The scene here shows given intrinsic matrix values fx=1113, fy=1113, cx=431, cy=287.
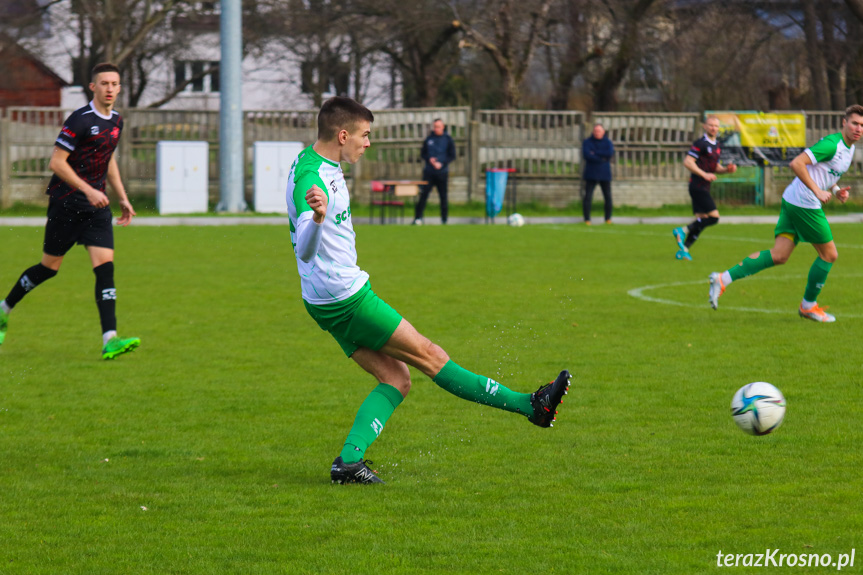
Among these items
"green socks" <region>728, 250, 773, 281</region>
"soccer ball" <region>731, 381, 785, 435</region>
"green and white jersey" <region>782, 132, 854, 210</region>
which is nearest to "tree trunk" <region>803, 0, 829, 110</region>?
"green and white jersey" <region>782, 132, 854, 210</region>

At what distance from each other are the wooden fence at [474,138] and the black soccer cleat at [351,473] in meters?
23.9

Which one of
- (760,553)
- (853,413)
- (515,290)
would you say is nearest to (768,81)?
(515,290)

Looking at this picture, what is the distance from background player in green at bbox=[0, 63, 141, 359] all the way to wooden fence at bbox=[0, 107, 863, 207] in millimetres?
20007

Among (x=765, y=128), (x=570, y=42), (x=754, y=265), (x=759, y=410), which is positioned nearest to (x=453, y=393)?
(x=759, y=410)

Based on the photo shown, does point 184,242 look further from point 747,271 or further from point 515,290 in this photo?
point 747,271

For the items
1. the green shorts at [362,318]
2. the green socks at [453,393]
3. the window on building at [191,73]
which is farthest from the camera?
the window on building at [191,73]

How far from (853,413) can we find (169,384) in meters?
4.42

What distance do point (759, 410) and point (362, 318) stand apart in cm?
210

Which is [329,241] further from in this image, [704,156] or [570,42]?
[570,42]

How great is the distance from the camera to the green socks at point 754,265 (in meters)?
10.6

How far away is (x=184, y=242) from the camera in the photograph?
64.5ft

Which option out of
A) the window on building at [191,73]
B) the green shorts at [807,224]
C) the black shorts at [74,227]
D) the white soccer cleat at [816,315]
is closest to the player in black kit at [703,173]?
the green shorts at [807,224]

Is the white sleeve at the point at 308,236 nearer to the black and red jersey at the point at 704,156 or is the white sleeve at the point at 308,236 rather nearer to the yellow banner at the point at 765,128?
the black and red jersey at the point at 704,156

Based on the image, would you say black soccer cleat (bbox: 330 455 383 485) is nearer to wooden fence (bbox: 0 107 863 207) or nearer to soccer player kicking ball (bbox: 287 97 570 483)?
soccer player kicking ball (bbox: 287 97 570 483)
